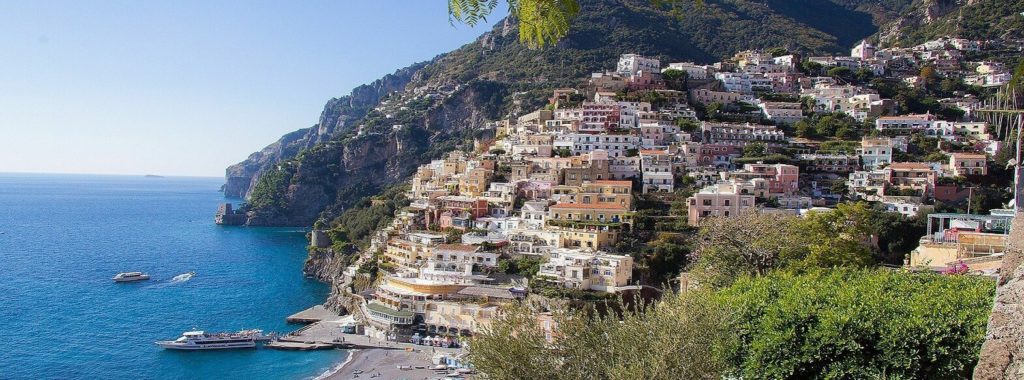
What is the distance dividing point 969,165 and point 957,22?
4814 centimetres

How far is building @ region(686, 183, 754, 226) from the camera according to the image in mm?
36781

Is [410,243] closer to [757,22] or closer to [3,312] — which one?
[3,312]

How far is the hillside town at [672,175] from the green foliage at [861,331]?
439 inches

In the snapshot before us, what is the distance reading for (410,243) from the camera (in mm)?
40906

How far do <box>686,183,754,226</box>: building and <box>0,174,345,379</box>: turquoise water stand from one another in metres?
18.5

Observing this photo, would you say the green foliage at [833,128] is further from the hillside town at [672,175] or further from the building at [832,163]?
the building at [832,163]

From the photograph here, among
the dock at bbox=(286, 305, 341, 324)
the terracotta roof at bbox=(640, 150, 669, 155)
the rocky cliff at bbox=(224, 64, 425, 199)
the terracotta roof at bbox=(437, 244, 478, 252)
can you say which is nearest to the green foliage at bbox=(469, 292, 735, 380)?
the terracotta roof at bbox=(437, 244, 478, 252)

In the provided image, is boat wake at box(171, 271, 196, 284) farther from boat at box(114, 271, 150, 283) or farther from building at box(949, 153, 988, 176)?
building at box(949, 153, 988, 176)

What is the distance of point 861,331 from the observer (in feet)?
32.5

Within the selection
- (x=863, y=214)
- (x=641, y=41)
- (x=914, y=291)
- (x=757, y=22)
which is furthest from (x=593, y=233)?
(x=757, y=22)

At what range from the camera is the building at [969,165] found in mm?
41094

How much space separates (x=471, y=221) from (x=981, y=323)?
35.2 metres

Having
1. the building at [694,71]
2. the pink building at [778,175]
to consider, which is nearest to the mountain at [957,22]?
the building at [694,71]

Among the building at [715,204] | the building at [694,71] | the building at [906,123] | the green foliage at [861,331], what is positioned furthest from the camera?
the building at [694,71]
